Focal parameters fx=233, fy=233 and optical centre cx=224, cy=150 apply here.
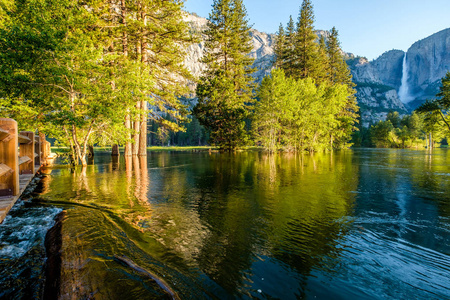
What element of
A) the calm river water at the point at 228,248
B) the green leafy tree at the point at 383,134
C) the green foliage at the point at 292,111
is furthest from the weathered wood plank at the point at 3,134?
the green leafy tree at the point at 383,134

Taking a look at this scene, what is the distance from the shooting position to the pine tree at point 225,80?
37719mm

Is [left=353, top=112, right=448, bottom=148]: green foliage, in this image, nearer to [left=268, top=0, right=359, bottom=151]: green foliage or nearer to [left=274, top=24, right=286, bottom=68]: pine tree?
[left=268, top=0, right=359, bottom=151]: green foliage

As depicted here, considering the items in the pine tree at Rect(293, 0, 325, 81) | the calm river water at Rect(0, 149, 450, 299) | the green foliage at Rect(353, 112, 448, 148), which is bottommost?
the calm river water at Rect(0, 149, 450, 299)

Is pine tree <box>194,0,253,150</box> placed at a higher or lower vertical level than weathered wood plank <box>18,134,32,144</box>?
higher

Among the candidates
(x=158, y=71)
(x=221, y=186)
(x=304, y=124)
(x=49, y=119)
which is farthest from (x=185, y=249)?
(x=304, y=124)

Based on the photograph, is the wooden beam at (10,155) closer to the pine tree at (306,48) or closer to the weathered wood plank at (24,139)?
the weathered wood plank at (24,139)

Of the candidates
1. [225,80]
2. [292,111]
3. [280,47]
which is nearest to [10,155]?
[225,80]

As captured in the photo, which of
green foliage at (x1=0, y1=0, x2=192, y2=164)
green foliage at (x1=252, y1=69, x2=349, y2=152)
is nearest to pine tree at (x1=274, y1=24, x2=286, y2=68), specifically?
green foliage at (x1=252, y1=69, x2=349, y2=152)

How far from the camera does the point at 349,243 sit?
4609 mm

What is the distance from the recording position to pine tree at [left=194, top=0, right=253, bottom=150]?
3772 cm

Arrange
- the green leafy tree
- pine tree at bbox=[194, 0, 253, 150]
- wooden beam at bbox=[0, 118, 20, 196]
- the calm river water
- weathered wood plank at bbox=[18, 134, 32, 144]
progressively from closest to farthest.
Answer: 1. the calm river water
2. wooden beam at bbox=[0, 118, 20, 196]
3. weathered wood plank at bbox=[18, 134, 32, 144]
4. pine tree at bbox=[194, 0, 253, 150]
5. the green leafy tree

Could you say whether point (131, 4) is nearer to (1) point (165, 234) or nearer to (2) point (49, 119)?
(2) point (49, 119)

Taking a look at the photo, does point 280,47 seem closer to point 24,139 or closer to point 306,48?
point 306,48

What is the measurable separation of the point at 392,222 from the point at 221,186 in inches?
259
